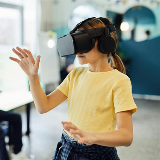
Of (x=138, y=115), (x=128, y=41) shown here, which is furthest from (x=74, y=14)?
(x=138, y=115)

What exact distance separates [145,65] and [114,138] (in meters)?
4.39

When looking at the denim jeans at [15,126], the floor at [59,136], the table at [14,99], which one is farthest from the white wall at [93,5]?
the denim jeans at [15,126]

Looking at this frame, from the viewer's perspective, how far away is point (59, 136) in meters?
2.55

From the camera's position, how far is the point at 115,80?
694 mm

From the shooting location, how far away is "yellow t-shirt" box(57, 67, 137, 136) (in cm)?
65

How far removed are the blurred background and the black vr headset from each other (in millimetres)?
2206

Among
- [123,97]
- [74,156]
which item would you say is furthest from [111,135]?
[74,156]

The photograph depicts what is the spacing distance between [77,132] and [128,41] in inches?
177

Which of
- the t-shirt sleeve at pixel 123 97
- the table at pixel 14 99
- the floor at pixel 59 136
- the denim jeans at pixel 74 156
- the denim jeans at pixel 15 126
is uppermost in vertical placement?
the t-shirt sleeve at pixel 123 97

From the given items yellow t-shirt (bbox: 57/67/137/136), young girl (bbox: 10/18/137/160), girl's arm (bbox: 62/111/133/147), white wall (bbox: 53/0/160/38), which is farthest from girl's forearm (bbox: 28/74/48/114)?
white wall (bbox: 53/0/160/38)

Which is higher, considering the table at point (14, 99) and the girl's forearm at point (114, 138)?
the girl's forearm at point (114, 138)

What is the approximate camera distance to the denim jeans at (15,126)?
2.07m

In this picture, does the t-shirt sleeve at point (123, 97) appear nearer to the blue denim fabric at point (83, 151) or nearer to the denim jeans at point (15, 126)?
the blue denim fabric at point (83, 151)

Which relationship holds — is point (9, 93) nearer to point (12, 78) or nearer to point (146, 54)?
point (12, 78)
